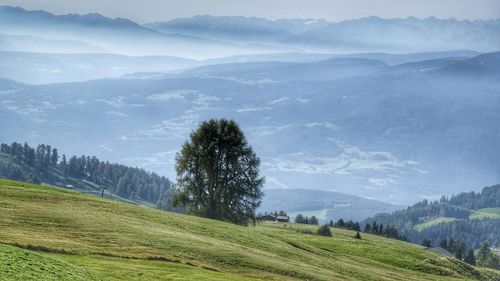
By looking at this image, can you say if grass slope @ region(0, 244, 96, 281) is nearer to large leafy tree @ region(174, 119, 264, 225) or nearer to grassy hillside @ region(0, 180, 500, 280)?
grassy hillside @ region(0, 180, 500, 280)

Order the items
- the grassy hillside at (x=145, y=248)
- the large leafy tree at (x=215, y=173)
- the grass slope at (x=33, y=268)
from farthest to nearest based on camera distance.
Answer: the large leafy tree at (x=215, y=173) < the grassy hillside at (x=145, y=248) < the grass slope at (x=33, y=268)

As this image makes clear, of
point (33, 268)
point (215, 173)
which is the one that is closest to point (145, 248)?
point (33, 268)

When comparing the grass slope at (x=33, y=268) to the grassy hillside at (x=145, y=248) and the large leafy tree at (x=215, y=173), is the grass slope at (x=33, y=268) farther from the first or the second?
the large leafy tree at (x=215, y=173)

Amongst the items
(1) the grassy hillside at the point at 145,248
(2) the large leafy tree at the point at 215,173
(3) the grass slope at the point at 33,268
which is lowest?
(3) the grass slope at the point at 33,268

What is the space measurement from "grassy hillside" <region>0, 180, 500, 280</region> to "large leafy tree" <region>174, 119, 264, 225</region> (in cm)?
2812

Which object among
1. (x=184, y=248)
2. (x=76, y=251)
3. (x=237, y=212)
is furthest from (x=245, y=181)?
(x=76, y=251)

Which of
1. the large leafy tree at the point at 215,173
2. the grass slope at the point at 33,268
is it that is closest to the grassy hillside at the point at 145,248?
the grass slope at the point at 33,268

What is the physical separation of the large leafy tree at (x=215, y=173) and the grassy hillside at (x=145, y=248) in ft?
92.3

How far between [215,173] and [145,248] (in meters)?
61.1

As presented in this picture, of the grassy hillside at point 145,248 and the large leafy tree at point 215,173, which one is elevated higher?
the large leafy tree at point 215,173

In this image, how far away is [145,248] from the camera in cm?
5778

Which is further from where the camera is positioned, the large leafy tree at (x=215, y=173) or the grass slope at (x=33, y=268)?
the large leafy tree at (x=215, y=173)

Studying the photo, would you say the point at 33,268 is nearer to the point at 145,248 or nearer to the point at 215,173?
the point at 145,248

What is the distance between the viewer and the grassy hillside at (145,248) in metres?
49.2
